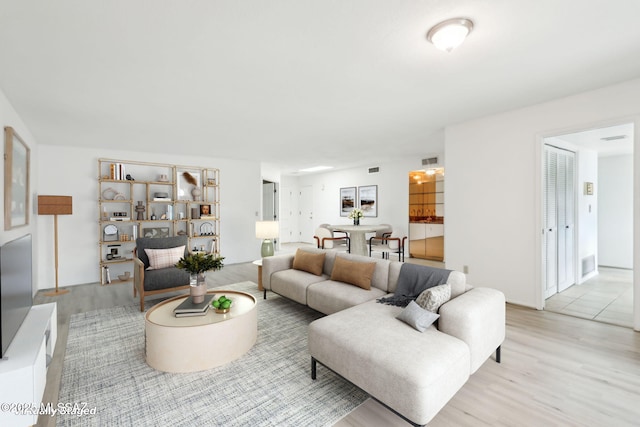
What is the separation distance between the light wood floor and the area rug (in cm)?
13

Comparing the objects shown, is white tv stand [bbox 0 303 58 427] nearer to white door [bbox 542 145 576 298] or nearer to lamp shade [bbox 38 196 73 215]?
lamp shade [bbox 38 196 73 215]

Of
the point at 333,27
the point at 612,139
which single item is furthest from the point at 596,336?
the point at 333,27

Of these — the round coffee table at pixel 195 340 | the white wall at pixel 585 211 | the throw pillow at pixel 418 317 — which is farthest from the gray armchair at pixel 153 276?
the white wall at pixel 585 211

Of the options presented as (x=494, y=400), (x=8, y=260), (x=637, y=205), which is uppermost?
(x=637, y=205)

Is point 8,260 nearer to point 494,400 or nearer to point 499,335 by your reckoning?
point 494,400

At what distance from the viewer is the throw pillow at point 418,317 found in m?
2.05

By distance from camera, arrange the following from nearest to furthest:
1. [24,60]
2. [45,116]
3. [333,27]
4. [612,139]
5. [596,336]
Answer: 1. [333,27]
2. [24,60]
3. [596,336]
4. [45,116]
5. [612,139]

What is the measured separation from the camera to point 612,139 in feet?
14.1

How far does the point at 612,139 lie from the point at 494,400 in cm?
458

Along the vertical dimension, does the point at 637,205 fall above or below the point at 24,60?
below

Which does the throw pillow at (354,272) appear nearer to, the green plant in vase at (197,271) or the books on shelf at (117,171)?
the green plant in vase at (197,271)

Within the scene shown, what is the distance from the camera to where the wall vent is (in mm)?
4881

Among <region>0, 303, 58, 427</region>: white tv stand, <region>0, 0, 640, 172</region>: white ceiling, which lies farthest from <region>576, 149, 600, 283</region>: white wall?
<region>0, 303, 58, 427</region>: white tv stand

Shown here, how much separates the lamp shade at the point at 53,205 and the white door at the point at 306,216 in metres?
6.64
